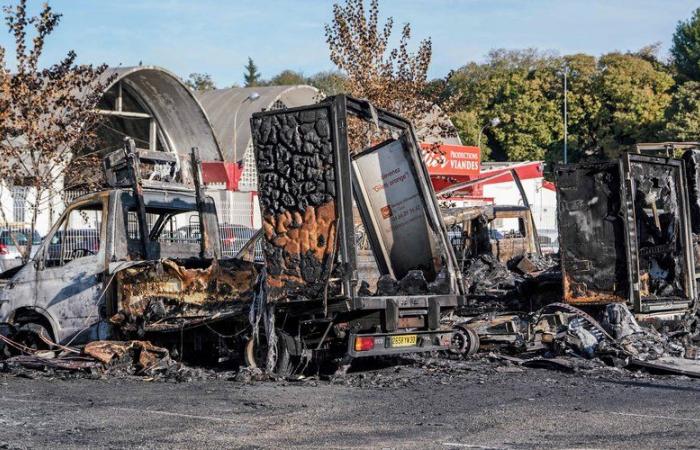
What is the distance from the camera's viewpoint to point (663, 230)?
15.3m

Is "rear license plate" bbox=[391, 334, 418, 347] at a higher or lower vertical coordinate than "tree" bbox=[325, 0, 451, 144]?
lower

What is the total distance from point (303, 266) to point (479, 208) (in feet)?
40.3

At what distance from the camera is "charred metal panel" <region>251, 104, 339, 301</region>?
10969 millimetres

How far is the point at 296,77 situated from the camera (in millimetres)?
102000

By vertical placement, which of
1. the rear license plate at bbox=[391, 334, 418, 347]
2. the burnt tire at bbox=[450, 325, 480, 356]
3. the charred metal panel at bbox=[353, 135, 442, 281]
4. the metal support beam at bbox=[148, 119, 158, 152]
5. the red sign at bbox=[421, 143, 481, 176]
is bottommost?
the burnt tire at bbox=[450, 325, 480, 356]

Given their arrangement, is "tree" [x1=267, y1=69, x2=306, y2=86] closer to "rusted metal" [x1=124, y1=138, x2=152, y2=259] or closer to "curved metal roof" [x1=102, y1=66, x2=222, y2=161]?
"curved metal roof" [x1=102, y1=66, x2=222, y2=161]

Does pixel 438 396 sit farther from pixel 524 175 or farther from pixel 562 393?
pixel 524 175

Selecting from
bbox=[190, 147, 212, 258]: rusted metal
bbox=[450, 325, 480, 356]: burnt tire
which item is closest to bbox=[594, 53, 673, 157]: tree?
bbox=[450, 325, 480, 356]: burnt tire

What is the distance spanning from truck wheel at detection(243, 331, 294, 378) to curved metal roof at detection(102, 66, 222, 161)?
1155 inches

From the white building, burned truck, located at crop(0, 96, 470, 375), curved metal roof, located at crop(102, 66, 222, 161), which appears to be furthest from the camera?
the white building

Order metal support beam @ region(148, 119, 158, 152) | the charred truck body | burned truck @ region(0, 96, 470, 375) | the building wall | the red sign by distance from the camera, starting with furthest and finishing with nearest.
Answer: the building wall, the red sign, metal support beam @ region(148, 119, 158, 152), burned truck @ region(0, 96, 470, 375), the charred truck body

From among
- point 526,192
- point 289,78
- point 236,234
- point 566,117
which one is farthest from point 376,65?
point 289,78

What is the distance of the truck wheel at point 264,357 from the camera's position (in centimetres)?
1148

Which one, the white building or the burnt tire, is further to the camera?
the white building
